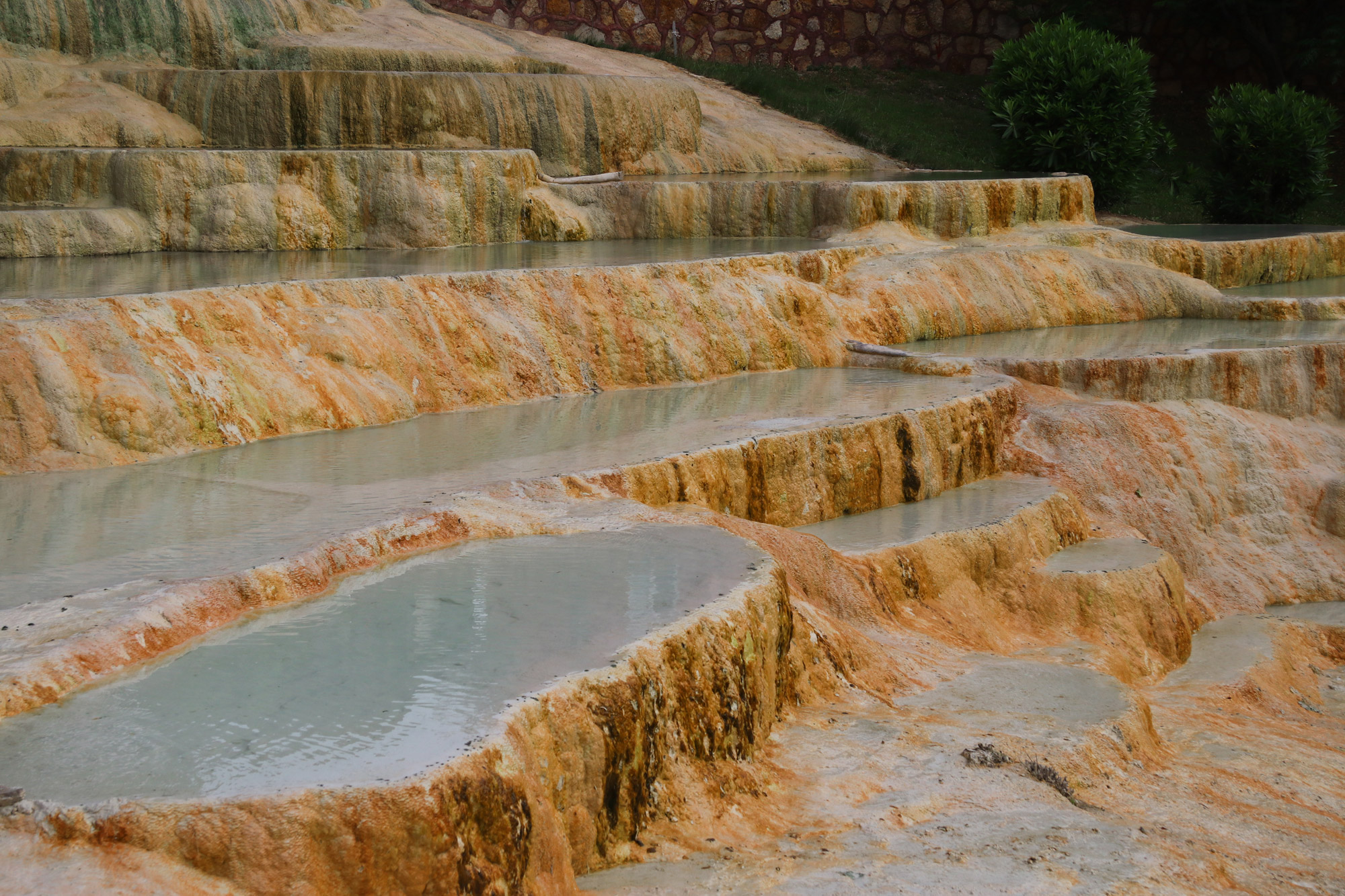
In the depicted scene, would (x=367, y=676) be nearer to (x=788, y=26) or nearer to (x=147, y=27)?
(x=147, y=27)

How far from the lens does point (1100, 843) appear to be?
457cm

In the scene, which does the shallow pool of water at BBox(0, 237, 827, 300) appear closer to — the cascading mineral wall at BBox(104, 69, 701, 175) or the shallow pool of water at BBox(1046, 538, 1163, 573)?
the cascading mineral wall at BBox(104, 69, 701, 175)

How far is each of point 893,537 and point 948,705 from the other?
5.54 ft

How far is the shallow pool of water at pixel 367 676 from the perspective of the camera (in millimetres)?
3666

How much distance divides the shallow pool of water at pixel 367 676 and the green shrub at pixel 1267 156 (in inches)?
541

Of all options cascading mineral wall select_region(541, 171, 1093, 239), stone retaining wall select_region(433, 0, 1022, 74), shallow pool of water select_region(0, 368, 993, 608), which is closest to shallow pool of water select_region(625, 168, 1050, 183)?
cascading mineral wall select_region(541, 171, 1093, 239)

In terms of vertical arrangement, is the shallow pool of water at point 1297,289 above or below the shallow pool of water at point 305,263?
below

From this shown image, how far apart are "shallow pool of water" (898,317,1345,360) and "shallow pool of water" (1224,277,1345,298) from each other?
109cm

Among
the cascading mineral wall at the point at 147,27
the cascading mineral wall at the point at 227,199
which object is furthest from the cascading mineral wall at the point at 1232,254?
the cascading mineral wall at the point at 147,27

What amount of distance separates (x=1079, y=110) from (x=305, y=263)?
10088mm

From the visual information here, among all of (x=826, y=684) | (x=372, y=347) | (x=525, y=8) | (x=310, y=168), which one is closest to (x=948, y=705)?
(x=826, y=684)

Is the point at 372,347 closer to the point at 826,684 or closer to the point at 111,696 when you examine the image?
the point at 826,684

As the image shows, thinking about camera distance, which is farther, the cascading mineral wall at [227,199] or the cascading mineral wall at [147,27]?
the cascading mineral wall at [147,27]

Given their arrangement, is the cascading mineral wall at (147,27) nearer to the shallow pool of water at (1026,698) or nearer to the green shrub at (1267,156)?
the shallow pool of water at (1026,698)
